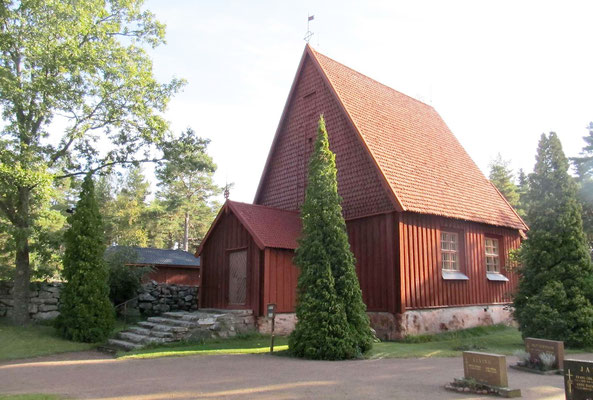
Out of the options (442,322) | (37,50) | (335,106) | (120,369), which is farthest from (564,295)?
(37,50)

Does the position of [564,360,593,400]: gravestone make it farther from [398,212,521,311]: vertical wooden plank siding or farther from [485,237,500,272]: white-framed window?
[485,237,500,272]: white-framed window

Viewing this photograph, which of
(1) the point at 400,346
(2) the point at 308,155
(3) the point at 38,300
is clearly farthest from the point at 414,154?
(3) the point at 38,300

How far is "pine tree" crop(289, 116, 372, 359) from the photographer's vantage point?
11703mm

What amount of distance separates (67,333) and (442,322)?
12620 mm

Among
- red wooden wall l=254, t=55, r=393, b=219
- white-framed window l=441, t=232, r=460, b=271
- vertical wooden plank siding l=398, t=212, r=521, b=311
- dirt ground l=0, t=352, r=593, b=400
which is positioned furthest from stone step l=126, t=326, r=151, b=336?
white-framed window l=441, t=232, r=460, b=271

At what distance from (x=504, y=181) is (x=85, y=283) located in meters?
42.4

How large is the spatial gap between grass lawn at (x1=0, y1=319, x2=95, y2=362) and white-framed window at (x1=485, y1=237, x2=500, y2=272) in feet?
51.0

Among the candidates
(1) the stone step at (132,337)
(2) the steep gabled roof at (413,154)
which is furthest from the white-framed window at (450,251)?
(1) the stone step at (132,337)

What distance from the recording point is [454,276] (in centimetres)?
1770

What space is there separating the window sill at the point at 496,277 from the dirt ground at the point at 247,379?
7606 mm

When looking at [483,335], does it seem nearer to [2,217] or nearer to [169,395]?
[169,395]

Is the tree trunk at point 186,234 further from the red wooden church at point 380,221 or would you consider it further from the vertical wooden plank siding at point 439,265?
the vertical wooden plank siding at point 439,265

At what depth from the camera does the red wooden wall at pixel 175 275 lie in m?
→ 30.5

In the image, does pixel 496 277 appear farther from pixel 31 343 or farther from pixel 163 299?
pixel 31 343
